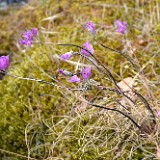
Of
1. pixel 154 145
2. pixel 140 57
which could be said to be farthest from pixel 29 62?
pixel 154 145

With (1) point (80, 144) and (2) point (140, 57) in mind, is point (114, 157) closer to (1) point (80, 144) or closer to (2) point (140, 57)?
(1) point (80, 144)

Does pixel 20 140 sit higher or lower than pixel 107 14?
lower

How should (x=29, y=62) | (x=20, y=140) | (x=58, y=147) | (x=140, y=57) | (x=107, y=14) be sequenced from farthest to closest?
(x=107, y=14) < (x=29, y=62) < (x=140, y=57) < (x=20, y=140) < (x=58, y=147)

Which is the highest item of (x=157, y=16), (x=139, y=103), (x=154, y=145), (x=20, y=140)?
(x=157, y=16)

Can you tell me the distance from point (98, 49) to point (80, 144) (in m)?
0.65

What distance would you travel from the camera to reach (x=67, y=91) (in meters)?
1.88

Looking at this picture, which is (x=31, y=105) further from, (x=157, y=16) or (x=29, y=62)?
(x=157, y=16)

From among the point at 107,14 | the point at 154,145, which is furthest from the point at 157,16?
the point at 154,145

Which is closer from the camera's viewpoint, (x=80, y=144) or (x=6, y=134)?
(x=80, y=144)

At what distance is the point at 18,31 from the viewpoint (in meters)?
2.57

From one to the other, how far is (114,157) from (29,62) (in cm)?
81

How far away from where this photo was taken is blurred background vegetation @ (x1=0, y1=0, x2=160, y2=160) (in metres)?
1.62

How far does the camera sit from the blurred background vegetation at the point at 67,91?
1617 millimetres

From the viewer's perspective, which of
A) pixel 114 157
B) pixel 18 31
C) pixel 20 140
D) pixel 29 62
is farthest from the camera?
pixel 18 31
